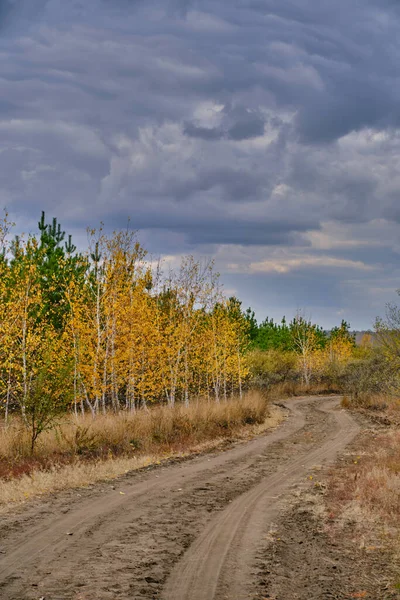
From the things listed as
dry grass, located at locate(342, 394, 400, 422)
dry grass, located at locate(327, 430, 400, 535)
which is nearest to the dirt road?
dry grass, located at locate(327, 430, 400, 535)

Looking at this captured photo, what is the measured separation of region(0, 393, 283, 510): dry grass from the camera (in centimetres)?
1297

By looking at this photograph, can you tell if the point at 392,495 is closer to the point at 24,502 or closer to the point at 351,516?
the point at 351,516

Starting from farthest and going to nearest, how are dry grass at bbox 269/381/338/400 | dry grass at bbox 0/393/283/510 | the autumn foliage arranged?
dry grass at bbox 269/381/338/400 → the autumn foliage → dry grass at bbox 0/393/283/510

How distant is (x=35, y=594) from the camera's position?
6375 millimetres

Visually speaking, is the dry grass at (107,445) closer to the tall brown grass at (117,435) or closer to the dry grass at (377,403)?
the tall brown grass at (117,435)

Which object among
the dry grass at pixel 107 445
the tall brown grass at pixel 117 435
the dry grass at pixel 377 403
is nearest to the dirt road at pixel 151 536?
the dry grass at pixel 107 445

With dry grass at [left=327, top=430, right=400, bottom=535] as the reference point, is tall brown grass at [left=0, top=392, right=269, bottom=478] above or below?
above

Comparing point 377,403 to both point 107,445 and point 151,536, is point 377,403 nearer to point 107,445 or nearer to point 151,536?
point 107,445

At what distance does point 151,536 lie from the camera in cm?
889

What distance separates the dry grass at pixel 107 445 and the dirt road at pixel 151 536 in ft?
2.79

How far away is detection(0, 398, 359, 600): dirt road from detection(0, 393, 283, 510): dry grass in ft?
2.79

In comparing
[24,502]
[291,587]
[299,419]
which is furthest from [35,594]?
[299,419]

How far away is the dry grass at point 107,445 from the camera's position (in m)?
13.0

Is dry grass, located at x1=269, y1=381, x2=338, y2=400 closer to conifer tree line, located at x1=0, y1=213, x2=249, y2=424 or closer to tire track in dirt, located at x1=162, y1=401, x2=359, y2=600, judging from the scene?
conifer tree line, located at x1=0, y1=213, x2=249, y2=424
